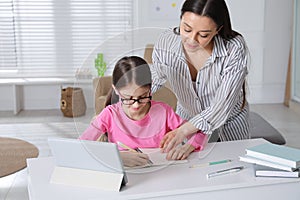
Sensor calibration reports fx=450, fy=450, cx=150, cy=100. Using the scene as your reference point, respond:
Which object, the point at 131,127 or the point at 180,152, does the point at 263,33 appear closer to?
the point at 180,152

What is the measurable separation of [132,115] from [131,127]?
0.13 ft

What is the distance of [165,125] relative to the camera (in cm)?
134

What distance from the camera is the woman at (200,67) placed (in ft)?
4.39

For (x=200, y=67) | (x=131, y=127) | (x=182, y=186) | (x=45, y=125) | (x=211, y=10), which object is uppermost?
(x=211, y=10)

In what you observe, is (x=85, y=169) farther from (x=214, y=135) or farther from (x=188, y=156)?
(x=214, y=135)

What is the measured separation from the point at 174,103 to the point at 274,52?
3820 millimetres

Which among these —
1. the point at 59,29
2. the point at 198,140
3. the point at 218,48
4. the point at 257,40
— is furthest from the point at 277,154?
the point at 59,29

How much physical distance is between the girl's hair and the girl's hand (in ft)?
0.76

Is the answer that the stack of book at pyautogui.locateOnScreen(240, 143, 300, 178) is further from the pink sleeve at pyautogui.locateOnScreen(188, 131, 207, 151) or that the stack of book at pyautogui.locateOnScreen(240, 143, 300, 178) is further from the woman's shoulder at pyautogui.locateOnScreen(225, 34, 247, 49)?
the woman's shoulder at pyautogui.locateOnScreen(225, 34, 247, 49)

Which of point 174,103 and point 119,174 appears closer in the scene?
point 119,174

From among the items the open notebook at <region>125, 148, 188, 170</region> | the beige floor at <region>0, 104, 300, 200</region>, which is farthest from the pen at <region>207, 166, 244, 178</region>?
the beige floor at <region>0, 104, 300, 200</region>

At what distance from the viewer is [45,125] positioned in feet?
13.6

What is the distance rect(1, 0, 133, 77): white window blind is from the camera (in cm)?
474

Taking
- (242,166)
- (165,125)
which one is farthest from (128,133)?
(242,166)
